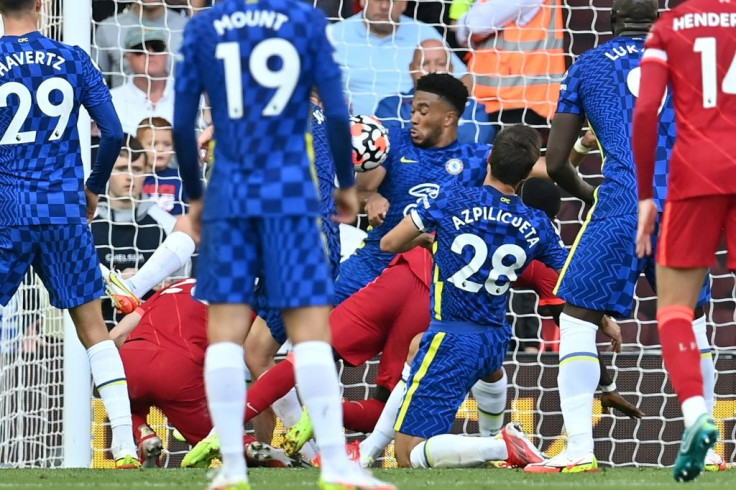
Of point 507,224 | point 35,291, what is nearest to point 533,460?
point 507,224

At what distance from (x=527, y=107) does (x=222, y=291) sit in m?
5.63

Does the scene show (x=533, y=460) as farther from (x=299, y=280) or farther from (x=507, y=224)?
(x=299, y=280)

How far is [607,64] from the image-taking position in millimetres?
6086

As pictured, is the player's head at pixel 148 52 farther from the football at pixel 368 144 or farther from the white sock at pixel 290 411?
the white sock at pixel 290 411

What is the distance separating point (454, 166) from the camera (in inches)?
299

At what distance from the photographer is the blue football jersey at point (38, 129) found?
634 cm

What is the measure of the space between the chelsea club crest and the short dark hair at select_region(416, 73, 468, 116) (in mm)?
259

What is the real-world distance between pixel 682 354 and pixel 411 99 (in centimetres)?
478

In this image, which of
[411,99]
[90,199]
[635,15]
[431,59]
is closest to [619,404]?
[635,15]

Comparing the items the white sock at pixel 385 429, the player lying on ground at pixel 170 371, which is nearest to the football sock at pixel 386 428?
the white sock at pixel 385 429

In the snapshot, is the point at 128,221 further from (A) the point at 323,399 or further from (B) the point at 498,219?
(A) the point at 323,399

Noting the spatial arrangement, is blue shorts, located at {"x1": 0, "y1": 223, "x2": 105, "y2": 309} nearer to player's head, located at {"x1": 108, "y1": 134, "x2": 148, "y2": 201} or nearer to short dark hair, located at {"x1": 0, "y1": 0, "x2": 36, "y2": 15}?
short dark hair, located at {"x1": 0, "y1": 0, "x2": 36, "y2": 15}

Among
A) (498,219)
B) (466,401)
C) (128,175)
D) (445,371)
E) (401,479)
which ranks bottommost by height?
(466,401)

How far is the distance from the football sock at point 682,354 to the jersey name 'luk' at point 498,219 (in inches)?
55.1
